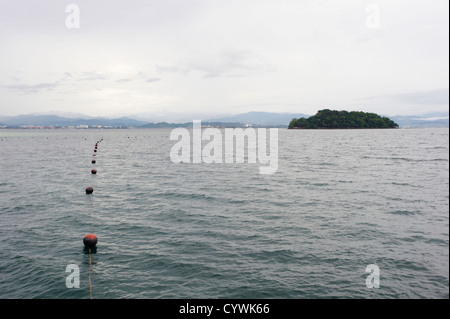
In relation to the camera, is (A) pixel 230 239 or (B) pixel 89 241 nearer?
(B) pixel 89 241

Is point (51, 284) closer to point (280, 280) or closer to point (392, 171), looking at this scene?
point (280, 280)

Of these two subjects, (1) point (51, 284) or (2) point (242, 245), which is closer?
(1) point (51, 284)

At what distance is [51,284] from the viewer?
13.8 meters

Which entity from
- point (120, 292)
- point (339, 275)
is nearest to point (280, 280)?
point (339, 275)

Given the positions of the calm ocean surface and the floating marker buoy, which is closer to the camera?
the calm ocean surface

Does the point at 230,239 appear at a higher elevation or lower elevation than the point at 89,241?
lower

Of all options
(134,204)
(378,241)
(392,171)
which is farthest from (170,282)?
(392,171)

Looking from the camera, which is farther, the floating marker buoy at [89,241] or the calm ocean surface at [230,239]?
the floating marker buoy at [89,241]

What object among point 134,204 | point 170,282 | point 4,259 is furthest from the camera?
point 134,204

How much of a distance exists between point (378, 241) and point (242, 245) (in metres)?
8.68

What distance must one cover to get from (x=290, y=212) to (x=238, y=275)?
1108 centimetres
